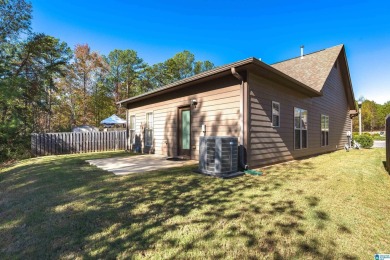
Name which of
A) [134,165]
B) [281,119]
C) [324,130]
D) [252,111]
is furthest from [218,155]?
[324,130]

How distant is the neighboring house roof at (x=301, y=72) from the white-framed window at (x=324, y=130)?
2.32 metres

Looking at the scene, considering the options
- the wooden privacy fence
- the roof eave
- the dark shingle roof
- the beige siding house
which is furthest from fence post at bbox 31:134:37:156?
the dark shingle roof

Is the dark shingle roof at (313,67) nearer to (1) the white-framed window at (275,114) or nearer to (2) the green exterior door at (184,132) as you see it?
(1) the white-framed window at (275,114)

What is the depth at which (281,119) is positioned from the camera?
702 centimetres

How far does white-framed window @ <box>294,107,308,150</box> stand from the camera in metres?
7.94

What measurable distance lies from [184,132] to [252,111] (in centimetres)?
288

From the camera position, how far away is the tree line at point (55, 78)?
38.3 ft

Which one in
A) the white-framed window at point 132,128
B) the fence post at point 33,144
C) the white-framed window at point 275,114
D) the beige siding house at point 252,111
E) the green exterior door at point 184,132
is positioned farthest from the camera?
the white-framed window at point 132,128

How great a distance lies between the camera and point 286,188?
381cm

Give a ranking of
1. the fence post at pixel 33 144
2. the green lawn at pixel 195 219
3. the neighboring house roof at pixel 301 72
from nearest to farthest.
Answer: the green lawn at pixel 195 219, the neighboring house roof at pixel 301 72, the fence post at pixel 33 144

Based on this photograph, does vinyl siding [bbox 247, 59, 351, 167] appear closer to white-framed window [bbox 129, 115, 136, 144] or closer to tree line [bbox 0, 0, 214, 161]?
white-framed window [bbox 129, 115, 136, 144]

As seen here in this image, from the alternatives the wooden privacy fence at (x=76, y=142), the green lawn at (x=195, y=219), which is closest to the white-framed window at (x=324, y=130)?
the green lawn at (x=195, y=219)

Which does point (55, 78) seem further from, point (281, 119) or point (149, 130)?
point (281, 119)

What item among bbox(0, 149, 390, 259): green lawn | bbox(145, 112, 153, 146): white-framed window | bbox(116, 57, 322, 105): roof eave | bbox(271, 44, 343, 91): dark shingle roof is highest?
bbox(271, 44, 343, 91): dark shingle roof
